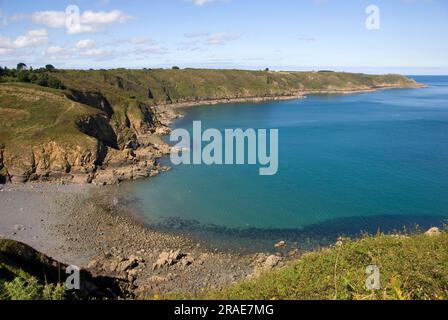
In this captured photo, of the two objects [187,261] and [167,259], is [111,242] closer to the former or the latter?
[167,259]

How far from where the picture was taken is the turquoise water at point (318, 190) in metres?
42.2

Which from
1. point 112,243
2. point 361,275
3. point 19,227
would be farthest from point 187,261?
point 361,275

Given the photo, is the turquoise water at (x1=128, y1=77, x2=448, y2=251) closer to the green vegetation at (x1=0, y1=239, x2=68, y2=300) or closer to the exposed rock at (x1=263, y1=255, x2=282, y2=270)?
the exposed rock at (x1=263, y1=255, x2=282, y2=270)

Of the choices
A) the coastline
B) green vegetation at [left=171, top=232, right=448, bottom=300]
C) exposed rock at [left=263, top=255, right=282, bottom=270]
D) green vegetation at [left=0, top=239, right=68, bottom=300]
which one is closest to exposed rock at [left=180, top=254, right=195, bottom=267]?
the coastline

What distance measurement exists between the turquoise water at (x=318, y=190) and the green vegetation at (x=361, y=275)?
63.4ft

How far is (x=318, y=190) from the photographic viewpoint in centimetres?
5203

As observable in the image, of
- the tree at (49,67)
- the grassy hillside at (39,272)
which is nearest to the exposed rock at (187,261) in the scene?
the grassy hillside at (39,272)

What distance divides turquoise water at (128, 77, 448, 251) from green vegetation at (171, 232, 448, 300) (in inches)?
761

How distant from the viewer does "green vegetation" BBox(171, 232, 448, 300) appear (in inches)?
521

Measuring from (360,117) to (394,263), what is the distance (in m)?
112

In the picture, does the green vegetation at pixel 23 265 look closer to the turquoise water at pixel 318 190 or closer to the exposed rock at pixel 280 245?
the turquoise water at pixel 318 190

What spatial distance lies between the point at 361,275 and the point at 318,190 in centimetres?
3730

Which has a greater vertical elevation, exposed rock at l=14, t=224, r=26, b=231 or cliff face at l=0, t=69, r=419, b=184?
cliff face at l=0, t=69, r=419, b=184
